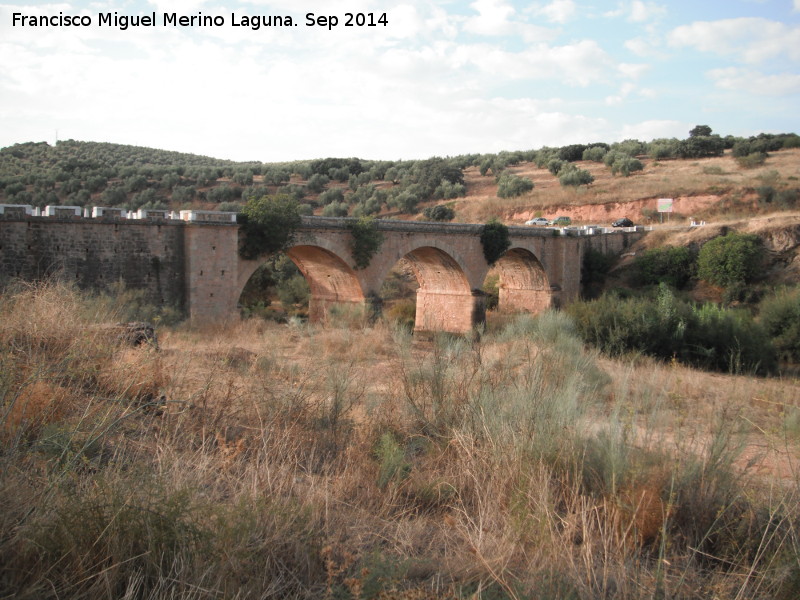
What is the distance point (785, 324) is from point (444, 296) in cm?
1184

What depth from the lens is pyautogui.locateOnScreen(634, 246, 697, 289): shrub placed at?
99.0 feet

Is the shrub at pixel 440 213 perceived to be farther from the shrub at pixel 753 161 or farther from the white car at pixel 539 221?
the shrub at pixel 753 161

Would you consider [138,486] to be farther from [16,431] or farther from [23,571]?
[16,431]

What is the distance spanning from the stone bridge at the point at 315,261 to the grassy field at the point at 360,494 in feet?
18.4

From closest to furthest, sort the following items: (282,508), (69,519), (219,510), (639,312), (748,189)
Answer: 1. (69,519)
2. (219,510)
3. (282,508)
4. (639,312)
5. (748,189)

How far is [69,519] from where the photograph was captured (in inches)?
98.1

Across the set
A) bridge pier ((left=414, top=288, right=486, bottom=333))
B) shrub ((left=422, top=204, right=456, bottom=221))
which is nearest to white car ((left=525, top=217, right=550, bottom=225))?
shrub ((left=422, top=204, right=456, bottom=221))

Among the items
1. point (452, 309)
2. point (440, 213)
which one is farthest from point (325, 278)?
point (440, 213)

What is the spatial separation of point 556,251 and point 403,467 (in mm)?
26935

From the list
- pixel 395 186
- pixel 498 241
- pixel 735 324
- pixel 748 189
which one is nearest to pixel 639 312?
pixel 735 324

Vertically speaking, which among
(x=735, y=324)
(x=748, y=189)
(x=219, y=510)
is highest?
(x=748, y=189)

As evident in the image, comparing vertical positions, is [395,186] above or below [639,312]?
above

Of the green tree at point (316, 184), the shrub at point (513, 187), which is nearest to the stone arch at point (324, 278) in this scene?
the green tree at point (316, 184)

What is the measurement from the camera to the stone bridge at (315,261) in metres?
14.8
